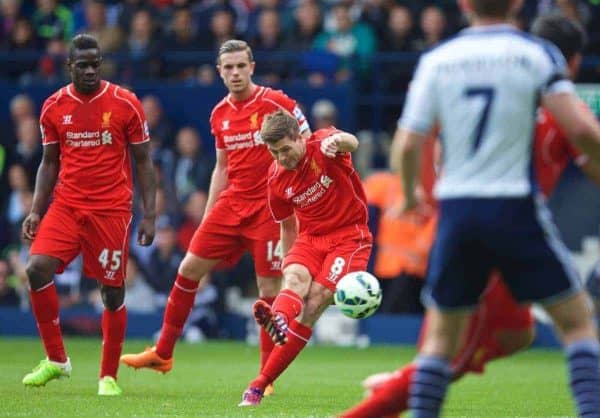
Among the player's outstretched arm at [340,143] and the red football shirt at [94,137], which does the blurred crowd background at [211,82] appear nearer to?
the red football shirt at [94,137]

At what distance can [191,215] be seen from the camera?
59.0 feet

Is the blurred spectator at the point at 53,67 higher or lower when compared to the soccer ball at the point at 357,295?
lower

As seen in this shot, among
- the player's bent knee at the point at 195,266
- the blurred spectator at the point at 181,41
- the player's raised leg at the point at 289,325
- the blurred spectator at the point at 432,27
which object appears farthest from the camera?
the blurred spectator at the point at 181,41

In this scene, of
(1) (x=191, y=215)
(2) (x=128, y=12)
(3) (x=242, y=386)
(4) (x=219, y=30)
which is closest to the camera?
(3) (x=242, y=386)

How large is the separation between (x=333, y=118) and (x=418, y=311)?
2713 mm

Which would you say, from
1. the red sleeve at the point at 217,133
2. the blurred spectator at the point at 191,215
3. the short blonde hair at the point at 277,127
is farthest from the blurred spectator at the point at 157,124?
the short blonde hair at the point at 277,127

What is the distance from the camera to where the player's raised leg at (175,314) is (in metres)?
11.0

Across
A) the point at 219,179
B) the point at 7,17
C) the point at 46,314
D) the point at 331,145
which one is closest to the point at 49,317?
the point at 46,314

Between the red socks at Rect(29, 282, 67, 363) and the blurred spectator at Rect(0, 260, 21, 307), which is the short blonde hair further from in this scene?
the blurred spectator at Rect(0, 260, 21, 307)

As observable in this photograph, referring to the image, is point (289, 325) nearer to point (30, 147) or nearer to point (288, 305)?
point (288, 305)

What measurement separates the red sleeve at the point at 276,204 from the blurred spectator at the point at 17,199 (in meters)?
8.79

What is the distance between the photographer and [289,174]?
32.5ft

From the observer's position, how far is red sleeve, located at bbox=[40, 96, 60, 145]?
414 inches

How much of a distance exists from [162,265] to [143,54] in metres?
3.08
